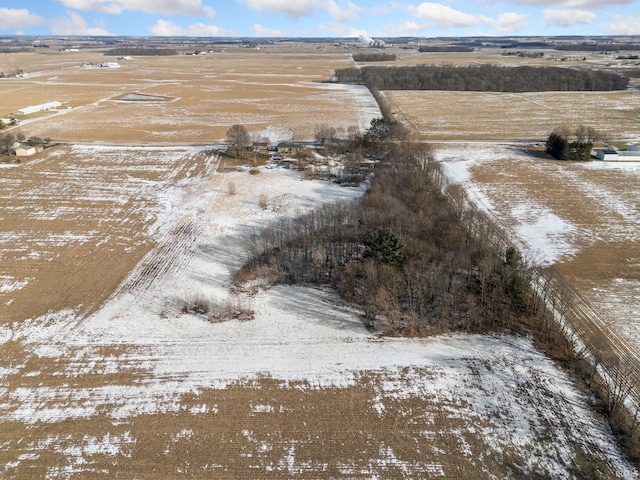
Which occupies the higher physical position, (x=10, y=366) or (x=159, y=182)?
(x=159, y=182)

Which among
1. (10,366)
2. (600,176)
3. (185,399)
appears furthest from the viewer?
(600,176)

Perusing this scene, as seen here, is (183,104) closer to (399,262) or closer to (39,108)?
(39,108)

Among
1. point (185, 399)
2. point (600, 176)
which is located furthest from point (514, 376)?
point (600, 176)

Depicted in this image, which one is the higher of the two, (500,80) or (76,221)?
(500,80)

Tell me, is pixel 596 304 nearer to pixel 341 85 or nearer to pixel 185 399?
pixel 185 399

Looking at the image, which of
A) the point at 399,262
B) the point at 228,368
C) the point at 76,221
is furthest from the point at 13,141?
the point at 399,262

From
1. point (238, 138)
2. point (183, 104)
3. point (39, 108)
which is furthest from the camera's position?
point (183, 104)

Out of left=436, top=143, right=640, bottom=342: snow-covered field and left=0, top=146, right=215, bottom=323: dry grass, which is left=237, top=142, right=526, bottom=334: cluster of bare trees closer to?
left=436, top=143, right=640, bottom=342: snow-covered field
